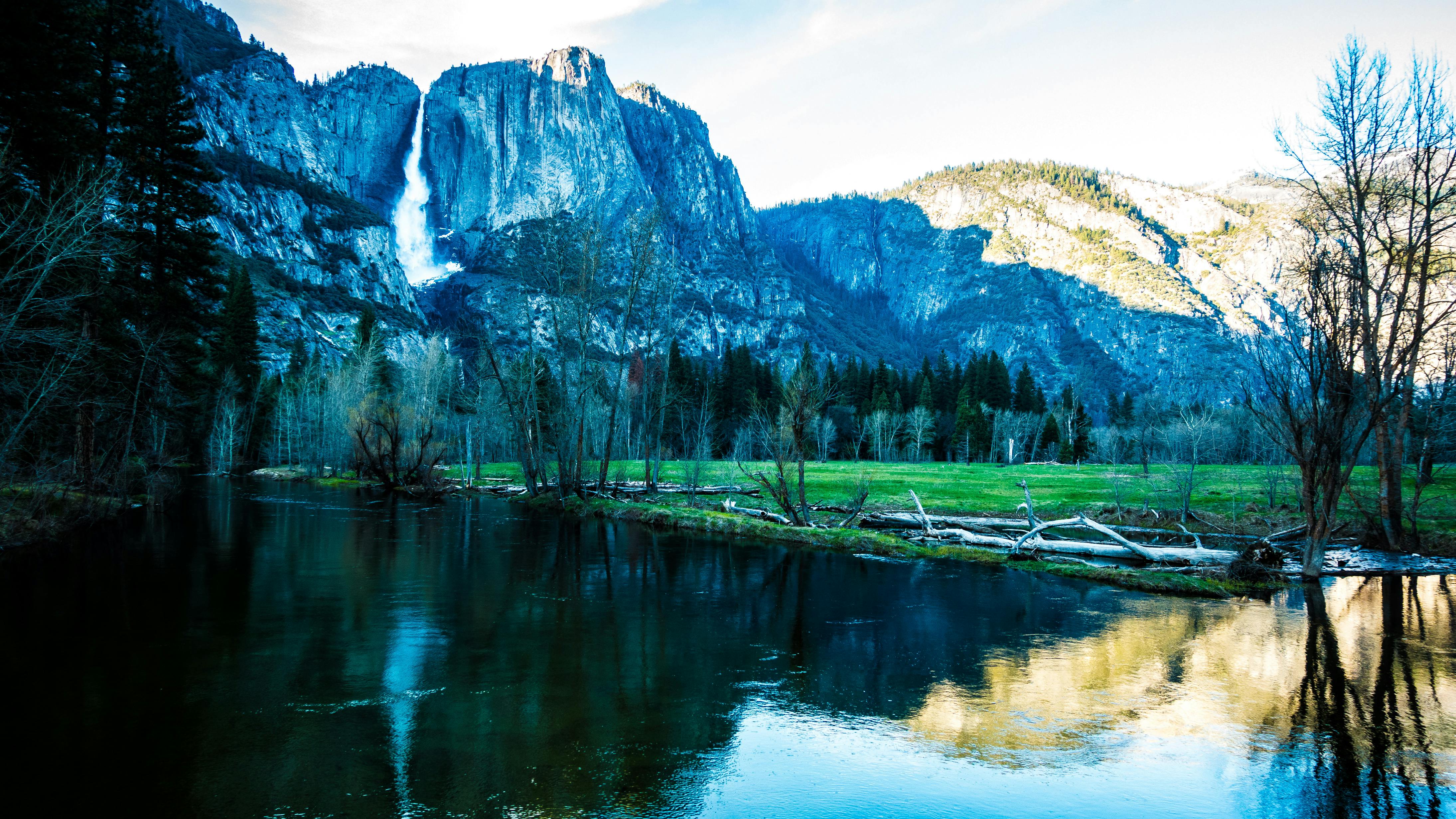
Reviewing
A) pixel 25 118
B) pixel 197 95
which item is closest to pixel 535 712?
pixel 25 118

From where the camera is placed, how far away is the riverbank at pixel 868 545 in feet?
55.5

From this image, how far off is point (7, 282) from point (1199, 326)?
234m

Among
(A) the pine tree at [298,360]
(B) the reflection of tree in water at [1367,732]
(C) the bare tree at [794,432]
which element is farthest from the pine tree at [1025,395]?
(A) the pine tree at [298,360]

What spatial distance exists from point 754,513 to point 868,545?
26.1 feet

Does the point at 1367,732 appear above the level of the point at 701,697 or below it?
below

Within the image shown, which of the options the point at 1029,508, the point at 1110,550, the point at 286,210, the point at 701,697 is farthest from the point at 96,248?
the point at 286,210

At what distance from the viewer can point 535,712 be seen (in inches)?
320

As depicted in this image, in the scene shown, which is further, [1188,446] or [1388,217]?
[1188,446]

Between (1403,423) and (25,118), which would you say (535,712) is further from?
(1403,423)

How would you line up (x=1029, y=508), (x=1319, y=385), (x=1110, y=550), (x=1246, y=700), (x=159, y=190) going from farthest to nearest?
(x=159, y=190)
(x=1029, y=508)
(x=1110, y=550)
(x=1319, y=385)
(x=1246, y=700)

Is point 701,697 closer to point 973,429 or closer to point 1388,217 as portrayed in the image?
point 1388,217

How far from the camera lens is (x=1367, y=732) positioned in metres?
8.10

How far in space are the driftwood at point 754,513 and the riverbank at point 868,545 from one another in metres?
0.46

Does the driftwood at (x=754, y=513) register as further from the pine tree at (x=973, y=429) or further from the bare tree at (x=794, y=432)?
the pine tree at (x=973, y=429)
